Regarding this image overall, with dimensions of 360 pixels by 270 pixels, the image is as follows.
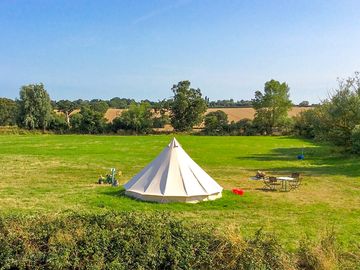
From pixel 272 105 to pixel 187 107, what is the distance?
633 inches

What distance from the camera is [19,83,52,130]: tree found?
253 ft

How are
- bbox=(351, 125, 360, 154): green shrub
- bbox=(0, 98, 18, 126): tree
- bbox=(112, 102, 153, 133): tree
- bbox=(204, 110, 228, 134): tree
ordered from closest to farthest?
bbox=(351, 125, 360, 154): green shrub < bbox=(204, 110, 228, 134): tree < bbox=(112, 102, 153, 133): tree < bbox=(0, 98, 18, 126): tree

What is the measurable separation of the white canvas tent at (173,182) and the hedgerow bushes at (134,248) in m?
8.65

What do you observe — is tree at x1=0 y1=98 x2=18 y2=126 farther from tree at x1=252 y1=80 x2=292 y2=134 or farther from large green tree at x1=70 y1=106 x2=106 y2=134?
tree at x1=252 y1=80 x2=292 y2=134

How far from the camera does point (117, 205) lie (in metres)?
15.9

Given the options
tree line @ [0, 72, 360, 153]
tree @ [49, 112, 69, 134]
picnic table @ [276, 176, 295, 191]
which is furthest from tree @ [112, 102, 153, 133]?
picnic table @ [276, 176, 295, 191]

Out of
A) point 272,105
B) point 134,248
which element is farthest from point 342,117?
point 272,105

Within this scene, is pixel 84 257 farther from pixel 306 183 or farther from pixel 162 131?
pixel 162 131

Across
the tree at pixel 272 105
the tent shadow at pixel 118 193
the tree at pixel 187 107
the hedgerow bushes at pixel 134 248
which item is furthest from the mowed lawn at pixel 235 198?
the tree at pixel 187 107

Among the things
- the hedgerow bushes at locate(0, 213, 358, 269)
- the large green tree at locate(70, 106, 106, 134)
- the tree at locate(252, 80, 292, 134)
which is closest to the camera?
the hedgerow bushes at locate(0, 213, 358, 269)

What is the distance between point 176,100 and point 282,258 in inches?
2854

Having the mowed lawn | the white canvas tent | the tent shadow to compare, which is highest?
the white canvas tent

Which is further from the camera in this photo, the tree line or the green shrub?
the tree line

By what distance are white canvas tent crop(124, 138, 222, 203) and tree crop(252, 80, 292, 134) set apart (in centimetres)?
5887
